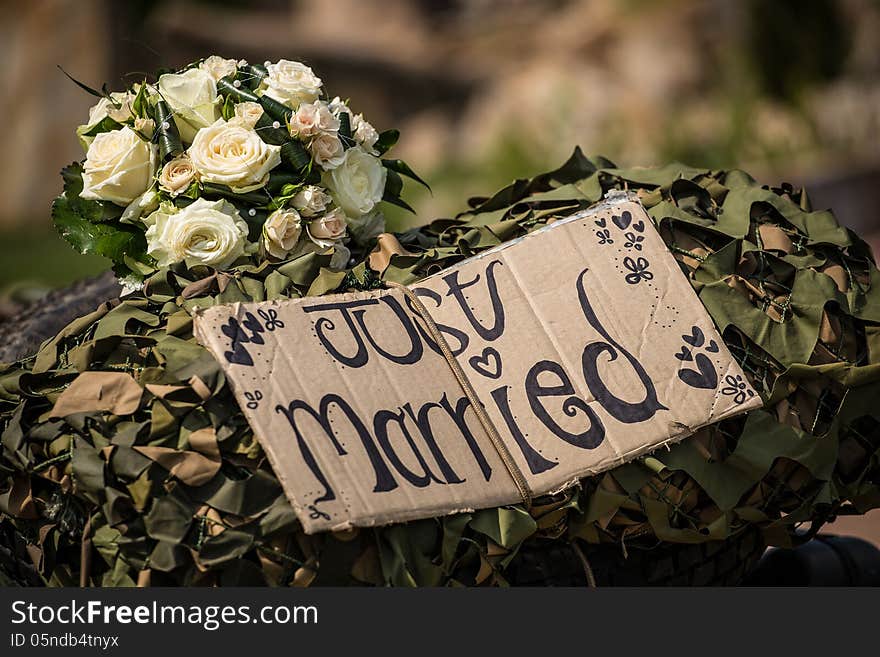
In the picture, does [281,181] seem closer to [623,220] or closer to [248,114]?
[248,114]

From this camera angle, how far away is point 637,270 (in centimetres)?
186

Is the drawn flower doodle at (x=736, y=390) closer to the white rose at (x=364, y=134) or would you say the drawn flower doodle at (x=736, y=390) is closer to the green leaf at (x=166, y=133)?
the white rose at (x=364, y=134)

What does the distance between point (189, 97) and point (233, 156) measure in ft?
0.55

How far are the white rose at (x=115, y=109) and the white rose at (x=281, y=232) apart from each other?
1.16 ft

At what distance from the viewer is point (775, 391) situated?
1763 mm

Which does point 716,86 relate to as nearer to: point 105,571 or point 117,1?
point 117,1

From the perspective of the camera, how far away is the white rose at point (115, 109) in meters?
1.95

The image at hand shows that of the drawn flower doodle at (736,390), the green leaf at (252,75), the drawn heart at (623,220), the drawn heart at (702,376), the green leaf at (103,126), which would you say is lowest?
the drawn flower doodle at (736,390)

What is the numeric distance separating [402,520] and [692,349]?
62cm

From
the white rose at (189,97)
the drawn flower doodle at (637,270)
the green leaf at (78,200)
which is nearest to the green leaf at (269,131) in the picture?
the white rose at (189,97)

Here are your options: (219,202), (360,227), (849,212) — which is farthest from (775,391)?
(849,212)

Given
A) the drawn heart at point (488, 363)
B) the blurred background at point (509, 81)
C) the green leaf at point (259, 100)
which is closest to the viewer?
the drawn heart at point (488, 363)

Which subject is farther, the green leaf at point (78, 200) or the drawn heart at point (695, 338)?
the green leaf at point (78, 200)

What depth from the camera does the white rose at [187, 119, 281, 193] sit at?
72.5 inches
